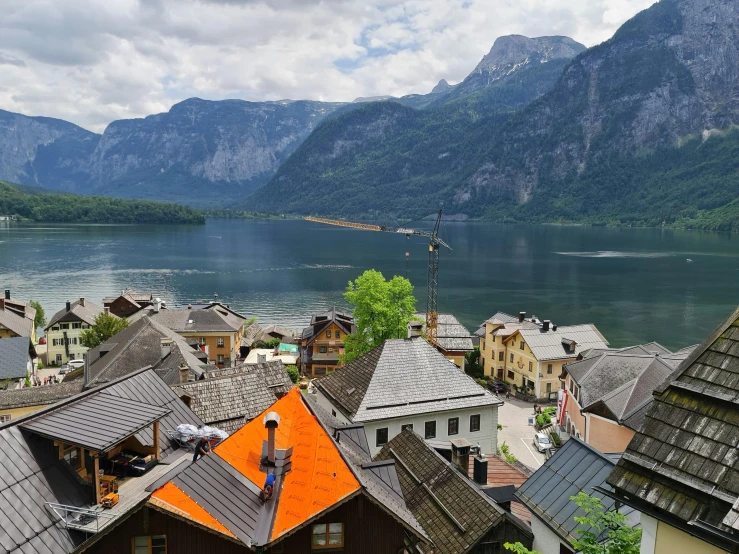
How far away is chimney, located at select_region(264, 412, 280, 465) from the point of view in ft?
47.1

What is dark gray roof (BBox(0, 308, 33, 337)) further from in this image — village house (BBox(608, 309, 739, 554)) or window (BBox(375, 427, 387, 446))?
village house (BBox(608, 309, 739, 554))

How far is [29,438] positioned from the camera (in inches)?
518

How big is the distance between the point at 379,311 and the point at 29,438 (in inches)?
1548

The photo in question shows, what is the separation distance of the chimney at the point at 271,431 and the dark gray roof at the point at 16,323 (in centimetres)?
6893

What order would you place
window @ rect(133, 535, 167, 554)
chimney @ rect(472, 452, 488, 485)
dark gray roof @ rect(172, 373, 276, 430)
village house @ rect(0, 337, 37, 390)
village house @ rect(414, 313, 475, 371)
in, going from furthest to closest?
village house @ rect(414, 313, 475, 371) < village house @ rect(0, 337, 37, 390) < dark gray roof @ rect(172, 373, 276, 430) < chimney @ rect(472, 452, 488, 485) < window @ rect(133, 535, 167, 554)

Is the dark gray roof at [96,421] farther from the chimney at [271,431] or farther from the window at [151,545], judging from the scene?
the chimney at [271,431]

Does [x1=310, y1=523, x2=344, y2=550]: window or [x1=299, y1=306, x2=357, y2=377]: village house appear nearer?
[x1=310, y1=523, x2=344, y2=550]: window

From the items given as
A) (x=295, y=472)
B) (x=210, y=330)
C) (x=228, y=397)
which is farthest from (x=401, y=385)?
(x=210, y=330)

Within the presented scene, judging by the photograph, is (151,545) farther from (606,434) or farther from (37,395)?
(37,395)

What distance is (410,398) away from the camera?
112 feet

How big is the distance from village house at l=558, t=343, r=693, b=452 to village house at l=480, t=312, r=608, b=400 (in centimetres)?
1130

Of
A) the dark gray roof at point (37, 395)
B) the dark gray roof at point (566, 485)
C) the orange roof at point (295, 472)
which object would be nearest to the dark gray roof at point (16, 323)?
the dark gray roof at point (37, 395)

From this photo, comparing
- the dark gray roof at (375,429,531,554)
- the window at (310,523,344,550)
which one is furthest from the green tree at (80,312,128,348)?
the window at (310,523,344,550)

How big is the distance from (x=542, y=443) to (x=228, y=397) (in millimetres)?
25012
